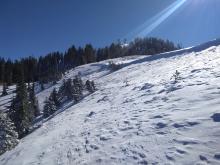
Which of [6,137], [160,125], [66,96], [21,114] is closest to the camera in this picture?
[160,125]

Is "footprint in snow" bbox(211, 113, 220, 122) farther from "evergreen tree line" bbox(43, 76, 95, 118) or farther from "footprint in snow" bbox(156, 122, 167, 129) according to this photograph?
"evergreen tree line" bbox(43, 76, 95, 118)

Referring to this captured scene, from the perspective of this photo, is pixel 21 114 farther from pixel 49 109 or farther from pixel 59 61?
pixel 59 61

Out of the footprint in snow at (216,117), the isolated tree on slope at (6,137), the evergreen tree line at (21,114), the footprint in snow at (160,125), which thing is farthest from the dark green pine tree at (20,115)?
the footprint in snow at (216,117)

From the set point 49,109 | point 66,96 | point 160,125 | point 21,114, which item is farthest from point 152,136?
point 66,96

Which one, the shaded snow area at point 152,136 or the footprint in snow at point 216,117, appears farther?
the footprint in snow at point 216,117

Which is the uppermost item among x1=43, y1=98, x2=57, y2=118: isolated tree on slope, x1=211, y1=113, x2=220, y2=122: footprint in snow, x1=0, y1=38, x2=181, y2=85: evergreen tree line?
x1=0, y1=38, x2=181, y2=85: evergreen tree line

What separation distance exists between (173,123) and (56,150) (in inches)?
254

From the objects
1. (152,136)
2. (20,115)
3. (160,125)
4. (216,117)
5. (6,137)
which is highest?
(216,117)

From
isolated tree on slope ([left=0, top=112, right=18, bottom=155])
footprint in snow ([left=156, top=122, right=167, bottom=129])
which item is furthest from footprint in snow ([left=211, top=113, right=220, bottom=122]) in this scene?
isolated tree on slope ([left=0, top=112, right=18, bottom=155])

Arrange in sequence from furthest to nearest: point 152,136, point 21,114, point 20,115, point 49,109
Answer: point 49,109
point 21,114
point 20,115
point 152,136

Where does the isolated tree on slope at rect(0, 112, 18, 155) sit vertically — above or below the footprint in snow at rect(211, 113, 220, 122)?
below

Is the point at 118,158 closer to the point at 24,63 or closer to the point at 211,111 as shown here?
the point at 211,111

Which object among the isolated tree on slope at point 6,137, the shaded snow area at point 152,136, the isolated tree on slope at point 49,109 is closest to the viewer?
the shaded snow area at point 152,136

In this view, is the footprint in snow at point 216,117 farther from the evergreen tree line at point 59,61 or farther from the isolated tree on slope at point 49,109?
the evergreen tree line at point 59,61
